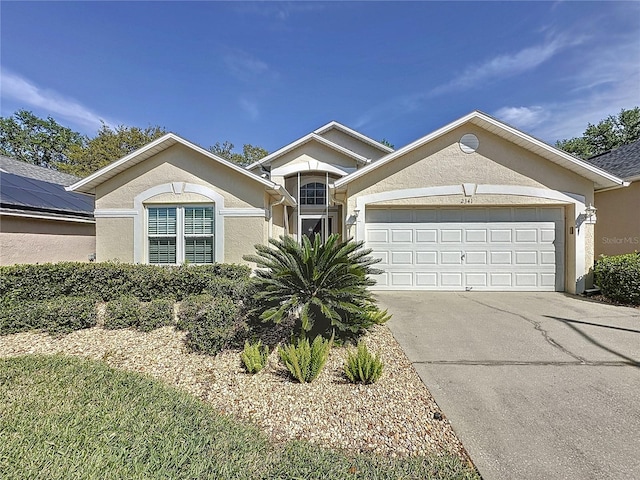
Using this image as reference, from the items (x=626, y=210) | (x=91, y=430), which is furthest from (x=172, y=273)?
(x=626, y=210)

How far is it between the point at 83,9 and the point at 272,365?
1124cm

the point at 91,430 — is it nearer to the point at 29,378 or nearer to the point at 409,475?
the point at 29,378

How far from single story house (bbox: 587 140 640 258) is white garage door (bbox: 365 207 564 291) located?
315cm

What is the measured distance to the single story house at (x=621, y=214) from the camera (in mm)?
9859

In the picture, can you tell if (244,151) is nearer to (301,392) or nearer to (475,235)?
(475,235)

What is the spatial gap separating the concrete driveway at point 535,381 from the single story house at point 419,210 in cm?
194

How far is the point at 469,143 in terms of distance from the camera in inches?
345

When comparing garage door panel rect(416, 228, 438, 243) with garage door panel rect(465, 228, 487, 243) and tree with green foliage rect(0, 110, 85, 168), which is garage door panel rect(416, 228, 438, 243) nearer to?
garage door panel rect(465, 228, 487, 243)

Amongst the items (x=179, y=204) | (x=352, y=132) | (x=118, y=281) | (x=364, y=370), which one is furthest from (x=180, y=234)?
(x=352, y=132)

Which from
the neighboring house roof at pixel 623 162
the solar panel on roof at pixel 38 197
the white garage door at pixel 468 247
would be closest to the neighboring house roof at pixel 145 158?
the solar panel on roof at pixel 38 197

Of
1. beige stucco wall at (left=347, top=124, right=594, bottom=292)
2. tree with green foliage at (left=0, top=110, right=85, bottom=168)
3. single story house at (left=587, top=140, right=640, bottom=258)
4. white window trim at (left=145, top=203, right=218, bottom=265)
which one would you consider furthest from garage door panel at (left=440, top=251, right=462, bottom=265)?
tree with green foliage at (left=0, top=110, right=85, bottom=168)

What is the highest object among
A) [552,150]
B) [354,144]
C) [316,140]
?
[354,144]

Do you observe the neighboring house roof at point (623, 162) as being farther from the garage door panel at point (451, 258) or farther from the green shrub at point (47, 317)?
the green shrub at point (47, 317)

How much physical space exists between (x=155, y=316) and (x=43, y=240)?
8632 millimetres
